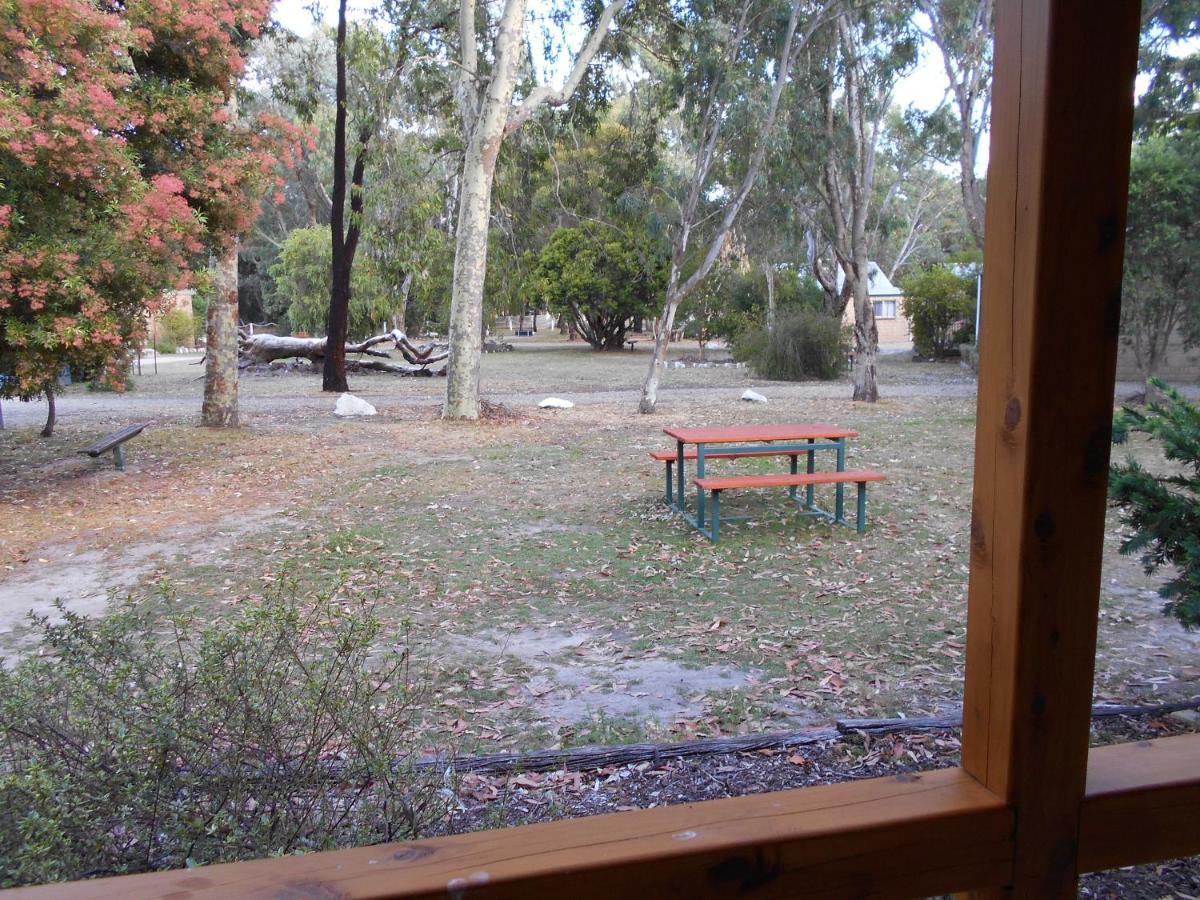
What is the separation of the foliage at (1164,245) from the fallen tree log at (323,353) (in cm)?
1650

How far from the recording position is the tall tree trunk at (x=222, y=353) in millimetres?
13453

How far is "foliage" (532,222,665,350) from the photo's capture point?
34.3 meters

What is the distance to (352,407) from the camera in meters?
16.3

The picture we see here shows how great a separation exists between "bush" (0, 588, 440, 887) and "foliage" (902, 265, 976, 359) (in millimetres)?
27798

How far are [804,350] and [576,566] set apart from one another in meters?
17.2

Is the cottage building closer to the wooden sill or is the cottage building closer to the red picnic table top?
the red picnic table top

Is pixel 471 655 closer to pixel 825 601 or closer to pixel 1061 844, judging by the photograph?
pixel 825 601

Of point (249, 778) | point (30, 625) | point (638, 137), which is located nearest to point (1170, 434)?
point (249, 778)

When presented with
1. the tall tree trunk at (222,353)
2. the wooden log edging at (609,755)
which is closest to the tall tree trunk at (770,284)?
the tall tree trunk at (222,353)

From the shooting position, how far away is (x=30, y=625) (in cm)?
564

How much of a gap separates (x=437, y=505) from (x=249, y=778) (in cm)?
646

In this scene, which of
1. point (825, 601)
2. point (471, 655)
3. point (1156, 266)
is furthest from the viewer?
point (1156, 266)

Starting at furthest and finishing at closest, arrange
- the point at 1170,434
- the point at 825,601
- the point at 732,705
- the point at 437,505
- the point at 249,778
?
the point at 437,505
the point at 825,601
the point at 732,705
the point at 1170,434
the point at 249,778

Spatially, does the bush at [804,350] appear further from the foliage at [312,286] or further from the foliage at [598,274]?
the foliage at [312,286]
